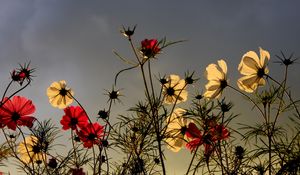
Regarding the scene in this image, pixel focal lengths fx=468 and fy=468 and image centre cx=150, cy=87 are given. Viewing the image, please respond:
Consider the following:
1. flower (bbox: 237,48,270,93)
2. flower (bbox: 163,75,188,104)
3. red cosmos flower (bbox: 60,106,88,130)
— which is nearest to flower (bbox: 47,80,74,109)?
red cosmos flower (bbox: 60,106,88,130)

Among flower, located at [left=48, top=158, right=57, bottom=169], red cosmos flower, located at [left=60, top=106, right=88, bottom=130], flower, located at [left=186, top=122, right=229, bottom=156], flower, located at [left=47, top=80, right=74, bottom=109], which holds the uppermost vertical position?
flower, located at [left=47, top=80, right=74, bottom=109]

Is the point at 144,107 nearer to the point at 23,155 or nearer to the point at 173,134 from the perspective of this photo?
the point at 173,134

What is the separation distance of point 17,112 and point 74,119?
44 centimetres

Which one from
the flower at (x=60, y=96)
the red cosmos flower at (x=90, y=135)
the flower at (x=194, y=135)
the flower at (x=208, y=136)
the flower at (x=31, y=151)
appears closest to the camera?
the flower at (x=208, y=136)

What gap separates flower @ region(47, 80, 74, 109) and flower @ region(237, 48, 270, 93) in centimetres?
144

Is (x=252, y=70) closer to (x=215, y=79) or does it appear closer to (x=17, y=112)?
(x=215, y=79)

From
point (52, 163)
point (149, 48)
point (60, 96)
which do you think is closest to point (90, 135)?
point (52, 163)

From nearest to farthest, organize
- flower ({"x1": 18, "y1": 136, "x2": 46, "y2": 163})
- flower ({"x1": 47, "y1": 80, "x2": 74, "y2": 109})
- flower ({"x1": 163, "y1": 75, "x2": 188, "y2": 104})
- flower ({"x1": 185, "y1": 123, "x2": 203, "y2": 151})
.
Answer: flower ({"x1": 185, "y1": 123, "x2": 203, "y2": 151})
flower ({"x1": 163, "y1": 75, "x2": 188, "y2": 104})
flower ({"x1": 18, "y1": 136, "x2": 46, "y2": 163})
flower ({"x1": 47, "y1": 80, "x2": 74, "y2": 109})

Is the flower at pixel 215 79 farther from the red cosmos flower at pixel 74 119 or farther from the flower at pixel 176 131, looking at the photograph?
the red cosmos flower at pixel 74 119

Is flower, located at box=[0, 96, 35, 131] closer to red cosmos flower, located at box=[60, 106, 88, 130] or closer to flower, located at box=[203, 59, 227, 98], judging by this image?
red cosmos flower, located at box=[60, 106, 88, 130]

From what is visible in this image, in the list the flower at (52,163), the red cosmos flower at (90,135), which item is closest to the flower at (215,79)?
the red cosmos flower at (90,135)

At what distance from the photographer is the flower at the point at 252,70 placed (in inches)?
109

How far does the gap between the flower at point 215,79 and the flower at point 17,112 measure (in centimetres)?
135

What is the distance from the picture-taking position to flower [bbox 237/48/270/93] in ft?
9.11
